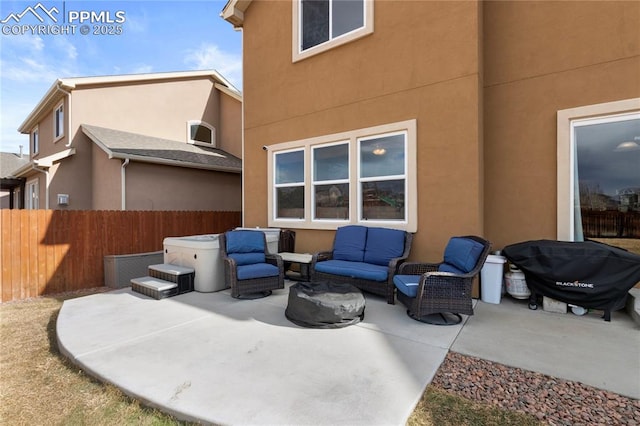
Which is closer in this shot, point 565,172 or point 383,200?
point 565,172

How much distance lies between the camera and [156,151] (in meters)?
10.2

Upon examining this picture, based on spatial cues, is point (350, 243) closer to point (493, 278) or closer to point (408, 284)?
point (408, 284)

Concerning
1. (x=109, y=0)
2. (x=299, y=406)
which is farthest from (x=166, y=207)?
(x=299, y=406)

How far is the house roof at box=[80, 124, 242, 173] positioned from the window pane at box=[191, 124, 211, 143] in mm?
648

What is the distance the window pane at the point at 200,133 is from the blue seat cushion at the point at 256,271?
978 cm

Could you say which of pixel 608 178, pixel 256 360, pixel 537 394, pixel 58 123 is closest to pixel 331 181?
pixel 256 360

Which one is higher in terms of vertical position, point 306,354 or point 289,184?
point 289,184

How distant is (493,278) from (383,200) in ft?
7.85

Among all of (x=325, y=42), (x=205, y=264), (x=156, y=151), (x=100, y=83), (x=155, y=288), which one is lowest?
(x=155, y=288)

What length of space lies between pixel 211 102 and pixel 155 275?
10145 millimetres

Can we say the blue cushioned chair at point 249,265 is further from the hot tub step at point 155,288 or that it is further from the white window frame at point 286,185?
the white window frame at point 286,185

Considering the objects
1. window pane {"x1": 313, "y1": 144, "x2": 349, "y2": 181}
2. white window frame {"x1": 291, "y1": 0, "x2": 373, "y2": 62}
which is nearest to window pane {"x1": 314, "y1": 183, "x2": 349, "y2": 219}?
window pane {"x1": 313, "y1": 144, "x2": 349, "y2": 181}

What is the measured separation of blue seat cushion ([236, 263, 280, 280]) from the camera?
16.9 feet

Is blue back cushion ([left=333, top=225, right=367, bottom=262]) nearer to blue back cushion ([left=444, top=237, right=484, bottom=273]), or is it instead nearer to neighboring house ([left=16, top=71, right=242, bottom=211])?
blue back cushion ([left=444, top=237, right=484, bottom=273])
